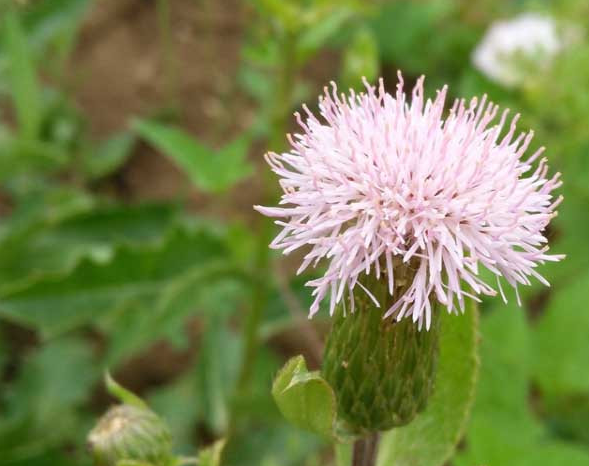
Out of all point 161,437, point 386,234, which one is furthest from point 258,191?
point 386,234

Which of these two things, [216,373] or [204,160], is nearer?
[204,160]

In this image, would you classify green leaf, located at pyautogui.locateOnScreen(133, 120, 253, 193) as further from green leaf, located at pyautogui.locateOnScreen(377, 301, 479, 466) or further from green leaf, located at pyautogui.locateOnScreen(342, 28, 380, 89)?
green leaf, located at pyautogui.locateOnScreen(377, 301, 479, 466)

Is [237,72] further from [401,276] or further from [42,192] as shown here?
[401,276]

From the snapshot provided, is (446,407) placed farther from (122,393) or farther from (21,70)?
(21,70)

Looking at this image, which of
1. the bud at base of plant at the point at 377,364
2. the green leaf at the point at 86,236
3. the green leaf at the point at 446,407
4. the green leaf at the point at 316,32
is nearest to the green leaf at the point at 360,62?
the green leaf at the point at 316,32

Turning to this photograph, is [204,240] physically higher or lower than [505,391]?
higher

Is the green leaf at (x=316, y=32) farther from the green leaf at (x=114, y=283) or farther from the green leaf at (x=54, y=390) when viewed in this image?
the green leaf at (x=54, y=390)

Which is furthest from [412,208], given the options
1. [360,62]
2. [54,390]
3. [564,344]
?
[54,390]

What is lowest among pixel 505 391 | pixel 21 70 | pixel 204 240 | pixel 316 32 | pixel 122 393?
pixel 122 393
